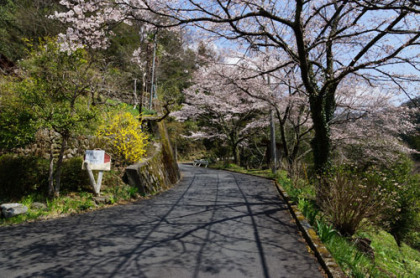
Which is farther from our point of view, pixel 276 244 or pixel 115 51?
pixel 115 51

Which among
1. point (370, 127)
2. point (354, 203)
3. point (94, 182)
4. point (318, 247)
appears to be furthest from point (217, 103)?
point (318, 247)

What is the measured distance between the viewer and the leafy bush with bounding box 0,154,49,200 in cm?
660

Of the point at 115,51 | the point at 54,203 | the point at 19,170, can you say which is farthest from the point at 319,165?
the point at 115,51

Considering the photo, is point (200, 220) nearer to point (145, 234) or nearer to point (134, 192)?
point (145, 234)

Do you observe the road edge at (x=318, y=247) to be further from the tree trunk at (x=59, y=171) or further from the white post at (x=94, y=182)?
the tree trunk at (x=59, y=171)

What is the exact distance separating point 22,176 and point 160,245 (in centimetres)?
499

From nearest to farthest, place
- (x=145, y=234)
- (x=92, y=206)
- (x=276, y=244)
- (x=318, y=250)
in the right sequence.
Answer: (x=318, y=250) < (x=276, y=244) < (x=145, y=234) < (x=92, y=206)

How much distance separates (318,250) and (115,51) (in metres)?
25.5

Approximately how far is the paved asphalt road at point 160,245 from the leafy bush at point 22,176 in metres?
1.88

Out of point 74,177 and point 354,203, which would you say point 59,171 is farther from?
point 354,203

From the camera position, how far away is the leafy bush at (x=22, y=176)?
6.60 metres

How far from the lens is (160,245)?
13.5 ft

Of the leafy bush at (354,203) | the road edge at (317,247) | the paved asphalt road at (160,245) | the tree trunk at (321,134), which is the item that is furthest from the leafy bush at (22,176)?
→ the tree trunk at (321,134)

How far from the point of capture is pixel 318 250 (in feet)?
12.8
